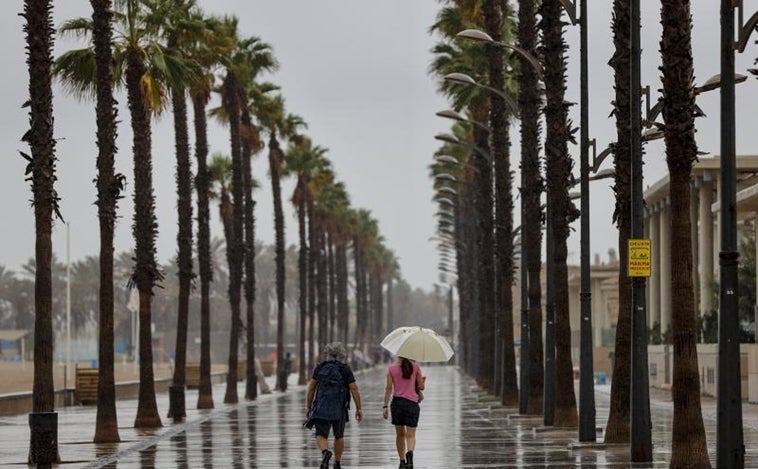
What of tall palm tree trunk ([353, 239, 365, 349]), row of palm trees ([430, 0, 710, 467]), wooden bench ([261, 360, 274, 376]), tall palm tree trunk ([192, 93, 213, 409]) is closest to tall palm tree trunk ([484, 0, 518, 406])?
row of palm trees ([430, 0, 710, 467])

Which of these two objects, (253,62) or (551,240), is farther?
(253,62)

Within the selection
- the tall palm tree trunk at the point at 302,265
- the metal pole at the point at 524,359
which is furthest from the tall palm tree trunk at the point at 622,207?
the tall palm tree trunk at the point at 302,265

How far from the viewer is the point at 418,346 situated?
23766mm

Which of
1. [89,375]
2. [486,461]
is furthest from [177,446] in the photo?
[89,375]

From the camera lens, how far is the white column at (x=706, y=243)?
6875 cm

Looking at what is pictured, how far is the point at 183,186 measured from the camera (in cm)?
5022

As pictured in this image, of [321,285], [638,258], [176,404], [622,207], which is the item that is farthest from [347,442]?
[321,285]

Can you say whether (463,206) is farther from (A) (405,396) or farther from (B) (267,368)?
(A) (405,396)

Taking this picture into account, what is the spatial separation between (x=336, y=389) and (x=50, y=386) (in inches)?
275

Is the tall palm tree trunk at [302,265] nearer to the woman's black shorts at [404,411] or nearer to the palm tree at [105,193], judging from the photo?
the palm tree at [105,193]

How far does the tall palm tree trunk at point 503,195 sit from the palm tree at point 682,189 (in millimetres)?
27985

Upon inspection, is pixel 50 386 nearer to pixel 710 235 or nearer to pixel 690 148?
pixel 690 148

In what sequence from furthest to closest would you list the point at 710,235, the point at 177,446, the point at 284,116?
1. the point at 284,116
2. the point at 710,235
3. the point at 177,446

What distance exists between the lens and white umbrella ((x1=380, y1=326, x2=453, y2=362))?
77.6 feet
